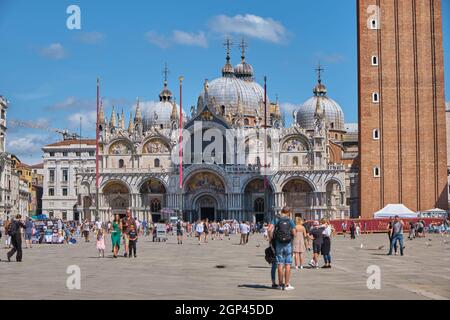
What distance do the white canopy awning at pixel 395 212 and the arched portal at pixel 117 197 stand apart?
108 ft

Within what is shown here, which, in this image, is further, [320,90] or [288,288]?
[320,90]

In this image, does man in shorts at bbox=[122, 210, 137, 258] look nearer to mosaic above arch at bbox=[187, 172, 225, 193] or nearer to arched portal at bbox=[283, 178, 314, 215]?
arched portal at bbox=[283, 178, 314, 215]

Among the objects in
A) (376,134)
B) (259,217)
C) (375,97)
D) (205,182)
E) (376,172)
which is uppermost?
(375,97)

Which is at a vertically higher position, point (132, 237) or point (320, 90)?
point (320, 90)

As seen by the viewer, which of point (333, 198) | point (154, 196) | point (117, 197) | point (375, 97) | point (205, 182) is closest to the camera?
point (375, 97)

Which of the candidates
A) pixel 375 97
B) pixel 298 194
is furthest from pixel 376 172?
pixel 298 194

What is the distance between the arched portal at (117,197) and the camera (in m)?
78.1

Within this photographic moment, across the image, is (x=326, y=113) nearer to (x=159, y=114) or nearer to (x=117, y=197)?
(x=159, y=114)

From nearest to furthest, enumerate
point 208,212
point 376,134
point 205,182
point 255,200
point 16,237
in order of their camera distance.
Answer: point 16,237 → point 376,134 → point 255,200 → point 205,182 → point 208,212

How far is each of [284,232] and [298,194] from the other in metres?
60.3

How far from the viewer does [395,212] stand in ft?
171

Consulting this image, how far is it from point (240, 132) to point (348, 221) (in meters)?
28.0

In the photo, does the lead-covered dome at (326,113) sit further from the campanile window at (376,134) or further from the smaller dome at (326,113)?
the campanile window at (376,134)

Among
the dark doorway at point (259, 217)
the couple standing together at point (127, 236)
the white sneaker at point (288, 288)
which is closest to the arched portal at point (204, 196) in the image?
the dark doorway at point (259, 217)
